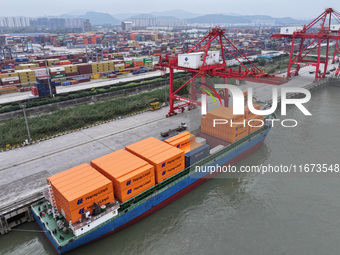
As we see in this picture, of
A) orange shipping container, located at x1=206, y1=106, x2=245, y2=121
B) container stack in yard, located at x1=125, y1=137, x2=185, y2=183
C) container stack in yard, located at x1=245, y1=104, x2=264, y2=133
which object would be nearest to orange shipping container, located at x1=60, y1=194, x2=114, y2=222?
container stack in yard, located at x1=125, y1=137, x2=185, y2=183

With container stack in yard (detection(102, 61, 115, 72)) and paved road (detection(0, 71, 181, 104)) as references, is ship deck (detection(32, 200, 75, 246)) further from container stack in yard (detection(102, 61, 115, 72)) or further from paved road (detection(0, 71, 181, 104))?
container stack in yard (detection(102, 61, 115, 72))

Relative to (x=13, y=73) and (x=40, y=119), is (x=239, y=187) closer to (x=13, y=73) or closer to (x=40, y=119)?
(x=40, y=119)

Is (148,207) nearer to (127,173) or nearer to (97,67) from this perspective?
(127,173)

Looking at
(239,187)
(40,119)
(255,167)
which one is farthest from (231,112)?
(40,119)

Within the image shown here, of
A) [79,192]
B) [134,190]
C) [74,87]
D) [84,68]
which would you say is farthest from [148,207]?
[84,68]

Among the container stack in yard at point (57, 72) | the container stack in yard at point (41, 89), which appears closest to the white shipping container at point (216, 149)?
the container stack in yard at point (41, 89)

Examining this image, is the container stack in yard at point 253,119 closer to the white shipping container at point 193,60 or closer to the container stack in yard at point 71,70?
the white shipping container at point 193,60
